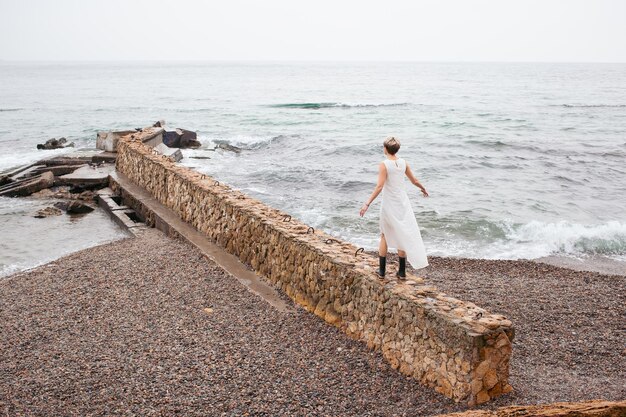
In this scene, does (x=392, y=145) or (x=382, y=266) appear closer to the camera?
(x=392, y=145)

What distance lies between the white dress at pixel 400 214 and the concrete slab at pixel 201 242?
2.24 m

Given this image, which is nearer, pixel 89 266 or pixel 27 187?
pixel 89 266

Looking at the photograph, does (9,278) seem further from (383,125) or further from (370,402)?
(383,125)

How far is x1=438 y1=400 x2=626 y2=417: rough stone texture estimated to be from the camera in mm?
3908

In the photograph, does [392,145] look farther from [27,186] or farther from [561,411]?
[27,186]

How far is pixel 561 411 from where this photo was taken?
3.99 metres

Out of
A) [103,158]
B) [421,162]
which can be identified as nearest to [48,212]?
[103,158]

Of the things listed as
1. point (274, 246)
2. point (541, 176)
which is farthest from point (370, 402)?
point (541, 176)

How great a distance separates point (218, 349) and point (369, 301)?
182 centimetres

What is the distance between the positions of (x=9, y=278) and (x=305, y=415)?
733cm

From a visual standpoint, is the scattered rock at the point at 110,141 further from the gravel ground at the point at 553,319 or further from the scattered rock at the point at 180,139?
the gravel ground at the point at 553,319

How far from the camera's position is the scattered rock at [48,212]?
50.7 ft

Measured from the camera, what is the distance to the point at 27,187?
1781 centimetres

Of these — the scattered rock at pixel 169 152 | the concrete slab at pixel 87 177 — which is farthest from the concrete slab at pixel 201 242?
the scattered rock at pixel 169 152
